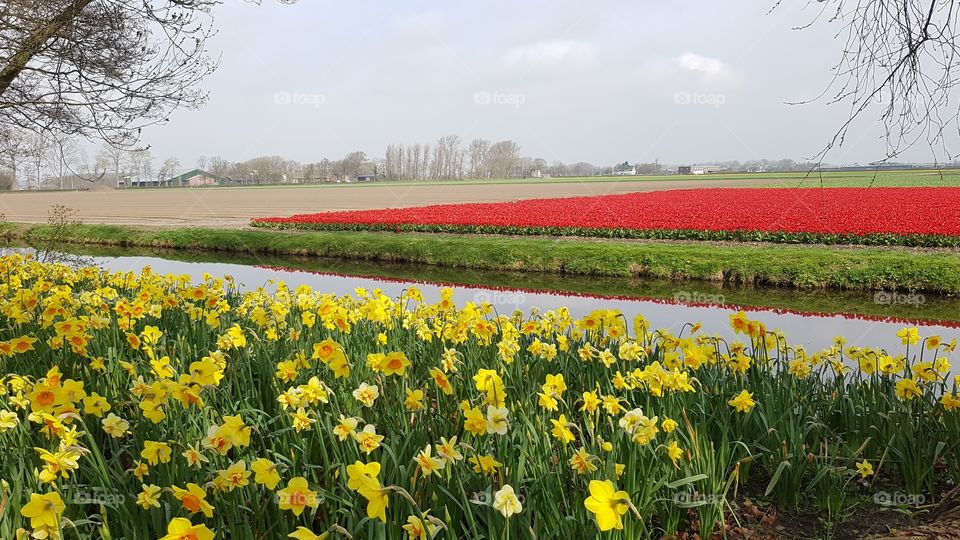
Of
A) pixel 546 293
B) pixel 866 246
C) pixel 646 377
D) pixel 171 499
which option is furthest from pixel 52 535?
pixel 866 246

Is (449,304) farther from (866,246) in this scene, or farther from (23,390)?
(866,246)

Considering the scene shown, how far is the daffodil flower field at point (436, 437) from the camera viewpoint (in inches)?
83.8

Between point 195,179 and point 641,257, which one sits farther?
point 195,179

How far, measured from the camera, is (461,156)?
123 metres

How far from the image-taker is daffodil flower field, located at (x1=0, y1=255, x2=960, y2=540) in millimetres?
2129

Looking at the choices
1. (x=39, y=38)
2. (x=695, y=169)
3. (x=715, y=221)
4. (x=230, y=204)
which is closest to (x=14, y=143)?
(x=39, y=38)

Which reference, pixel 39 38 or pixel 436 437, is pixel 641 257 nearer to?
pixel 39 38

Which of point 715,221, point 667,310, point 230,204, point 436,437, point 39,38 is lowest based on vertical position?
point 667,310

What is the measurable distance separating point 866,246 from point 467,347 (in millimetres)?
15997

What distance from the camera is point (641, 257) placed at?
15695 millimetres

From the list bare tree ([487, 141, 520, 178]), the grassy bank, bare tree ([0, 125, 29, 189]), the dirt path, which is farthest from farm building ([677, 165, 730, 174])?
bare tree ([0, 125, 29, 189])

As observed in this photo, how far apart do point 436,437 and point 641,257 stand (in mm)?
13401

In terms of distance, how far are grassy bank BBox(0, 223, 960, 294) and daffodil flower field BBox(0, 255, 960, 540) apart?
10667 mm

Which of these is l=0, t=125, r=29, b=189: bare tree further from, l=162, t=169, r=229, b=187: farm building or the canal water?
l=162, t=169, r=229, b=187: farm building
